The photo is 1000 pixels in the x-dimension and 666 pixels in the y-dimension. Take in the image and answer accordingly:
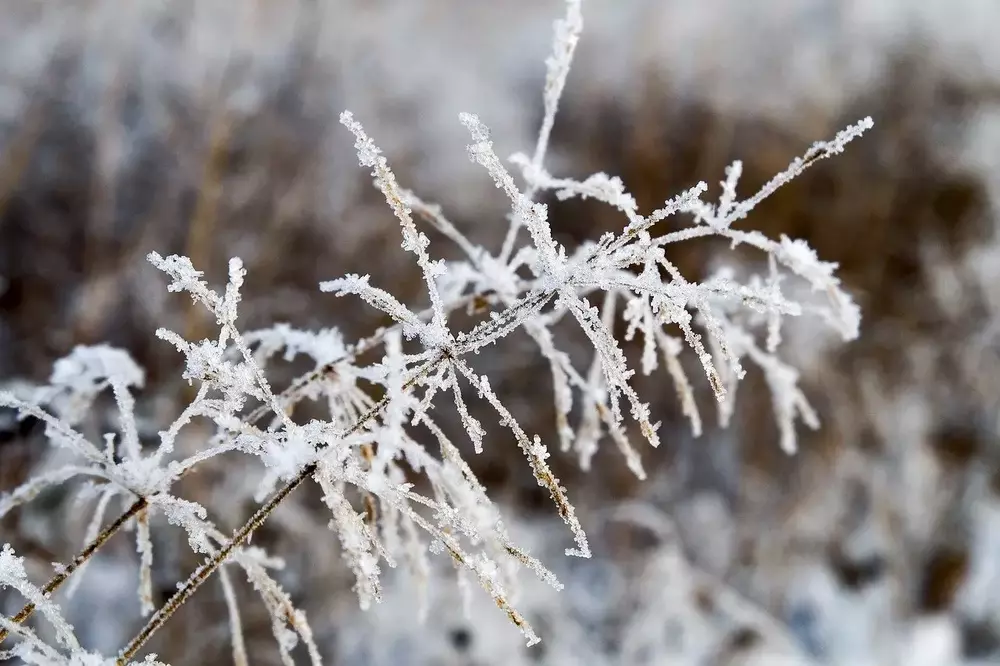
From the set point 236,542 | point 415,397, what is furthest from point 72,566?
point 415,397

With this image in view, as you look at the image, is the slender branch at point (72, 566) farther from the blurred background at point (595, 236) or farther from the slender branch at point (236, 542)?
the blurred background at point (595, 236)

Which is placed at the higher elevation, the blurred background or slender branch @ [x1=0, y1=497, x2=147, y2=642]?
the blurred background

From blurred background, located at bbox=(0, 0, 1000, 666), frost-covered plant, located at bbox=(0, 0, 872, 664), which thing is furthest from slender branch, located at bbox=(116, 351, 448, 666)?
blurred background, located at bbox=(0, 0, 1000, 666)

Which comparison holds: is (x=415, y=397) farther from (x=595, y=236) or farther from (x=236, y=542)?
(x=595, y=236)

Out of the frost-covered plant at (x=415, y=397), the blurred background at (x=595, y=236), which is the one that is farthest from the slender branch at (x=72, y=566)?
the blurred background at (x=595, y=236)

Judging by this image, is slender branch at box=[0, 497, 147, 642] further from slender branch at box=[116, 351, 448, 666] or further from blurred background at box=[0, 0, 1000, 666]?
blurred background at box=[0, 0, 1000, 666]
